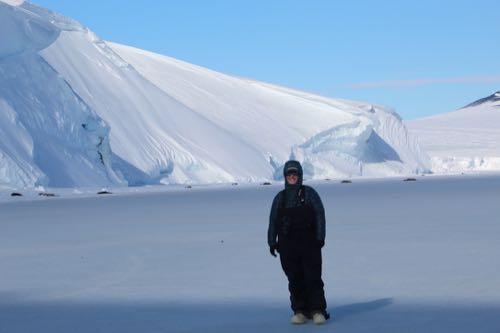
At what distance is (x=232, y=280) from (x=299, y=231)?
2.11 metres

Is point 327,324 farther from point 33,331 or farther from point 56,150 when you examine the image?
point 56,150

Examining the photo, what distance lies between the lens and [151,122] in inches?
2344

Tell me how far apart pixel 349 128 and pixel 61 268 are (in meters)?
61.3

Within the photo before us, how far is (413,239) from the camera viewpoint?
11.5 m

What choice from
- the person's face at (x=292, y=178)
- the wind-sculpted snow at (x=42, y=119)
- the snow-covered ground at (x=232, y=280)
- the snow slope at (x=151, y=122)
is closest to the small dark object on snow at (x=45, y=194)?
the snow slope at (x=151, y=122)

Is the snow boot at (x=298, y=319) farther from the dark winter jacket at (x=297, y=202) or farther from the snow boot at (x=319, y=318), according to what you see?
the dark winter jacket at (x=297, y=202)

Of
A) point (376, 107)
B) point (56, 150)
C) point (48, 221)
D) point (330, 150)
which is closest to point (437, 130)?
point (376, 107)

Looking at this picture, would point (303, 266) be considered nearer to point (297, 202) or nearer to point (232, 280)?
point (297, 202)

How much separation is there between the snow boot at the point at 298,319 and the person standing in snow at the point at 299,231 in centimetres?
9

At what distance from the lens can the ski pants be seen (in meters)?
5.83

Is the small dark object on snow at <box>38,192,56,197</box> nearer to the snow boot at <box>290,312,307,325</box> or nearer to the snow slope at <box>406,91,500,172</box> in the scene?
the snow boot at <box>290,312,307,325</box>

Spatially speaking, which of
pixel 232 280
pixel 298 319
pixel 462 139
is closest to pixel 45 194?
pixel 232 280

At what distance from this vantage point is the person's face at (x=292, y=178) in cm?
585

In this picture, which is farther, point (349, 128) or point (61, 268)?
point (349, 128)
